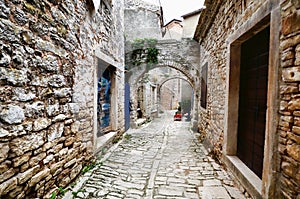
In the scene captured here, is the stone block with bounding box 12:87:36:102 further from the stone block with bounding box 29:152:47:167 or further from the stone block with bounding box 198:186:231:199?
the stone block with bounding box 198:186:231:199

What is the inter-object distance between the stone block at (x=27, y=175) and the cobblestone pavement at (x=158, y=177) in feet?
2.17

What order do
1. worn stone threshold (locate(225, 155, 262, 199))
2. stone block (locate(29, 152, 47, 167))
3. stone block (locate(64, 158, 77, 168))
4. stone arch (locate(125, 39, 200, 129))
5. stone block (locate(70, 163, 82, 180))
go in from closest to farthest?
stone block (locate(29, 152, 47, 167)) → worn stone threshold (locate(225, 155, 262, 199)) → stone block (locate(64, 158, 77, 168)) → stone block (locate(70, 163, 82, 180)) → stone arch (locate(125, 39, 200, 129))

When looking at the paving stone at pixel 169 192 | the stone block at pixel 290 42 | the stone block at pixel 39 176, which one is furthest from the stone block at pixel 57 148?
the stone block at pixel 290 42

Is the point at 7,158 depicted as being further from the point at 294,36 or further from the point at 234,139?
the point at 234,139

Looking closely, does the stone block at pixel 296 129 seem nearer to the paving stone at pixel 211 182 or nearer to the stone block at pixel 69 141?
the paving stone at pixel 211 182

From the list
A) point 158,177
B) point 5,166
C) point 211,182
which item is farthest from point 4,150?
point 211,182

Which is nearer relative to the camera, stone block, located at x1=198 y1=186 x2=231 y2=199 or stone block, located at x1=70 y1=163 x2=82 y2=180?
stone block, located at x1=198 y1=186 x2=231 y2=199

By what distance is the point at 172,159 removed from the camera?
3.88m

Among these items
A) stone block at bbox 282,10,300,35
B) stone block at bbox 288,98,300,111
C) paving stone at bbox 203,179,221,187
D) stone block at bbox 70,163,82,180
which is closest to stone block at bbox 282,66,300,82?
stone block at bbox 288,98,300,111

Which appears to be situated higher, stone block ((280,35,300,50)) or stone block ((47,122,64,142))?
stone block ((280,35,300,50))

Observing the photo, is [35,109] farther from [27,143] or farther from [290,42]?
[290,42]

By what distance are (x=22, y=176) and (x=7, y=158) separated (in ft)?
0.92

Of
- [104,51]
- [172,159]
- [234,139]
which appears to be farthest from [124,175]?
[104,51]

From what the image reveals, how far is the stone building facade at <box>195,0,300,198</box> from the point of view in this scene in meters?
1.55
